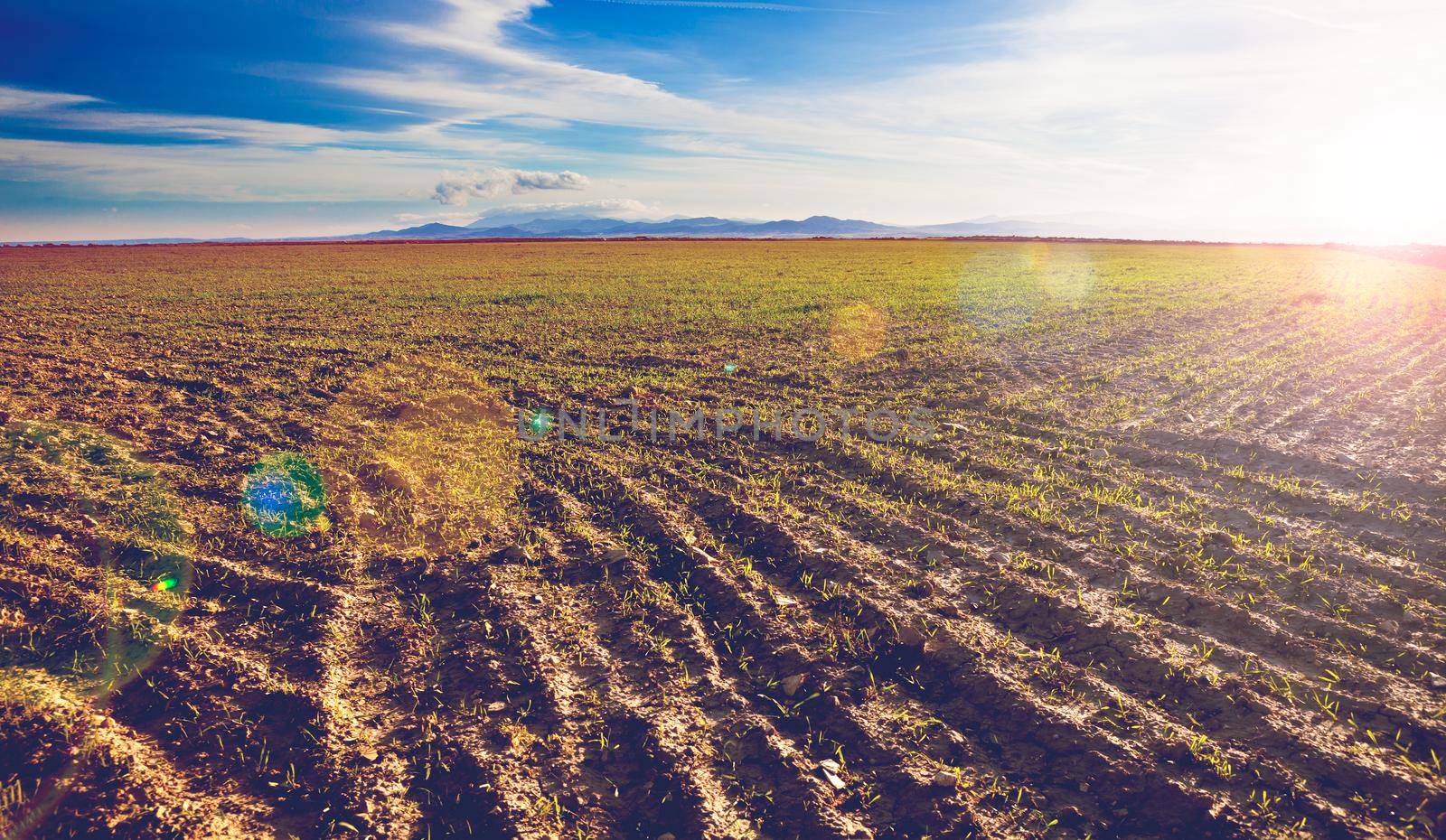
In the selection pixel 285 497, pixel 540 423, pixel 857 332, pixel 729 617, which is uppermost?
pixel 857 332

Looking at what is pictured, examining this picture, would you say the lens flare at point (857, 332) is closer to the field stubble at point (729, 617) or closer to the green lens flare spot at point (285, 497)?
the field stubble at point (729, 617)

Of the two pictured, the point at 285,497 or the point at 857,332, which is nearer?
the point at 285,497

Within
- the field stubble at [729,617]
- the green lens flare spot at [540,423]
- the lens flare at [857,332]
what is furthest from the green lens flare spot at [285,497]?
the lens flare at [857,332]

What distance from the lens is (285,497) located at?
5.75 m

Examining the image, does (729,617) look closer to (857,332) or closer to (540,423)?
(540,423)

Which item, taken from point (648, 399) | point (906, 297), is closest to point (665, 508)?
point (648, 399)

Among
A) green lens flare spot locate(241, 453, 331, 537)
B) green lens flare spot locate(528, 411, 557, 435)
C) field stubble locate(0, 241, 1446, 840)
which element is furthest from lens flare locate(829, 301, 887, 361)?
green lens flare spot locate(241, 453, 331, 537)

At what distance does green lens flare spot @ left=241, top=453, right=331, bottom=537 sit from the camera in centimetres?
527

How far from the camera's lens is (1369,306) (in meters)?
19.1

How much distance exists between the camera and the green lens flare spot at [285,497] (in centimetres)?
527

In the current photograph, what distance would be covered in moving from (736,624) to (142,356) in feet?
41.6

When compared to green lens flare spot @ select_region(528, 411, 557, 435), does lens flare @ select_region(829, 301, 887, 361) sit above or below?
above

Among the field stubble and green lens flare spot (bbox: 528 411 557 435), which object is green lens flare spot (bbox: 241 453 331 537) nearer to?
the field stubble

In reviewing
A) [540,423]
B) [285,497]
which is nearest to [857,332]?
[540,423]
